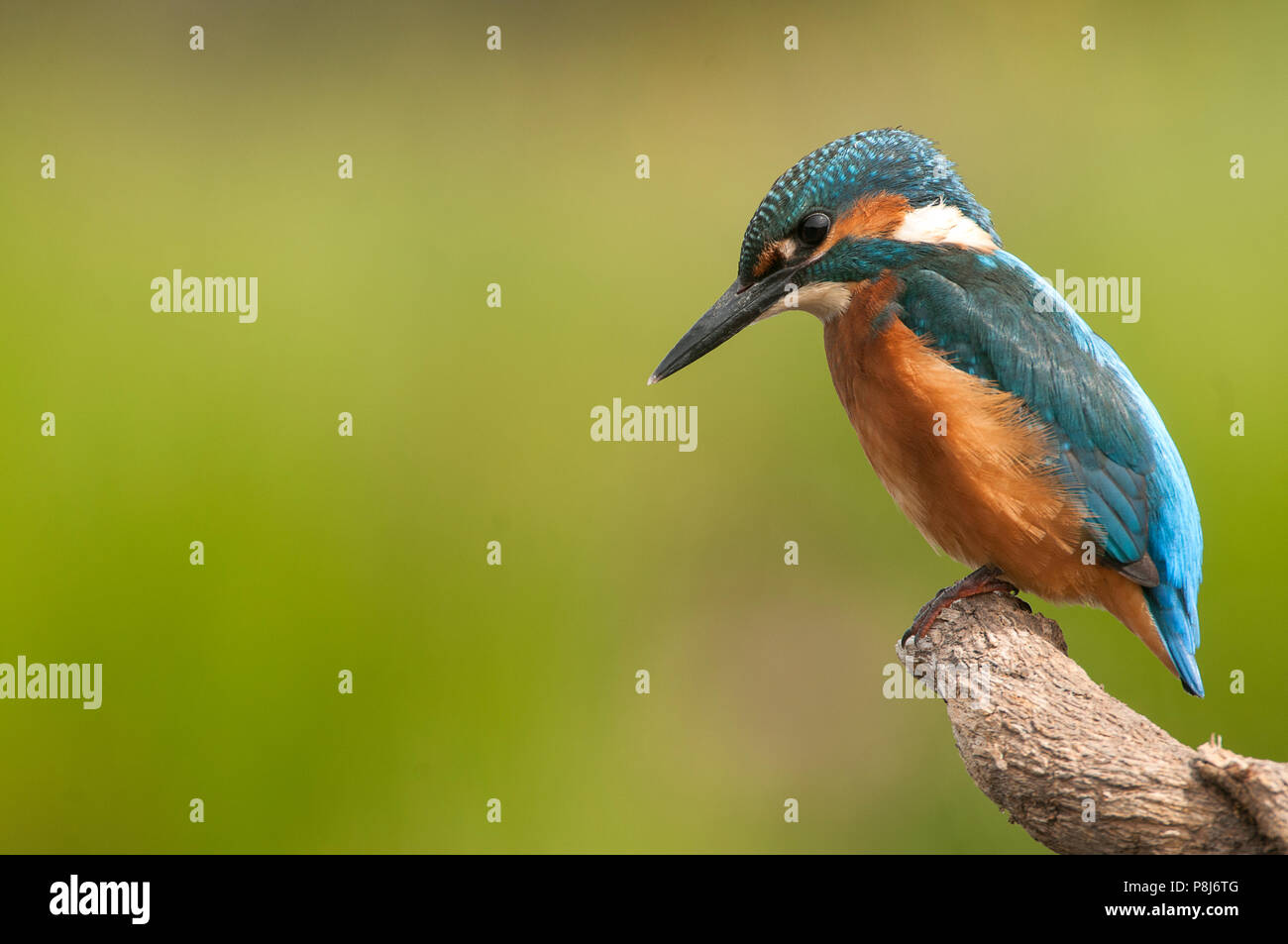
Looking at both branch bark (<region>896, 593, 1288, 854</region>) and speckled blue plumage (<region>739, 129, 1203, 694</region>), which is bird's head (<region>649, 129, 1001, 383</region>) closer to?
speckled blue plumage (<region>739, 129, 1203, 694</region>)

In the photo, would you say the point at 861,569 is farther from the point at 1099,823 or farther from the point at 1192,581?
the point at 1099,823

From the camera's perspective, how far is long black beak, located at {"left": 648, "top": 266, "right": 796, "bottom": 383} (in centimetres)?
210

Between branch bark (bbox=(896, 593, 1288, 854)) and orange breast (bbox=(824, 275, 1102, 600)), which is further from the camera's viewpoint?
orange breast (bbox=(824, 275, 1102, 600))

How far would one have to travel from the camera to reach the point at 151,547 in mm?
3518

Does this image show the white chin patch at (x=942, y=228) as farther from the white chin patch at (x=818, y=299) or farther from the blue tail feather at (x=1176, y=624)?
the blue tail feather at (x=1176, y=624)

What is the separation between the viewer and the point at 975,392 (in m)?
2.02

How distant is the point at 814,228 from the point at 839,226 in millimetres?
46

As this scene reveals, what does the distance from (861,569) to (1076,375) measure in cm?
181

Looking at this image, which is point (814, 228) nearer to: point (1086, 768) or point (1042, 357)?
point (1042, 357)

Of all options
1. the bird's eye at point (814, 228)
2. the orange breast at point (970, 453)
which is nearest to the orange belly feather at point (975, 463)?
the orange breast at point (970, 453)

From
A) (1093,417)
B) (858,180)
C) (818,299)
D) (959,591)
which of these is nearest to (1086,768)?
(959,591)

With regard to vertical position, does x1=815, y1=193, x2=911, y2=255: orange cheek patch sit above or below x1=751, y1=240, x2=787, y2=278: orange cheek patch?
above

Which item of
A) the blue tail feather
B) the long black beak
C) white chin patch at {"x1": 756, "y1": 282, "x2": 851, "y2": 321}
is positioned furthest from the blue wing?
the long black beak

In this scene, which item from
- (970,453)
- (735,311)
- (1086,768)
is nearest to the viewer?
(1086,768)
